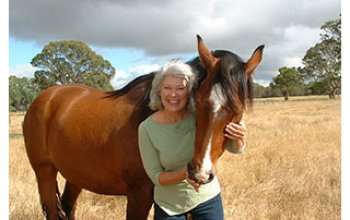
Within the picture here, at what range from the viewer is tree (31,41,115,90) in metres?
22.2

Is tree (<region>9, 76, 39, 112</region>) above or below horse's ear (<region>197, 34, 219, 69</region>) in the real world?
above

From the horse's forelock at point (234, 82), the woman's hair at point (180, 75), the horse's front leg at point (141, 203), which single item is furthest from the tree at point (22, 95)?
the horse's forelock at point (234, 82)

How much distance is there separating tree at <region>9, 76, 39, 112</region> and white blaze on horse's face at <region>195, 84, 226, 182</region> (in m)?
24.5

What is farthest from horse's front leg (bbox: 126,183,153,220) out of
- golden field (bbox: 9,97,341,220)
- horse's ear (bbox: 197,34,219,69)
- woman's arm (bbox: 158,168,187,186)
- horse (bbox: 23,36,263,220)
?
golden field (bbox: 9,97,341,220)

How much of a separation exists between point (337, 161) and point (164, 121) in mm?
5363

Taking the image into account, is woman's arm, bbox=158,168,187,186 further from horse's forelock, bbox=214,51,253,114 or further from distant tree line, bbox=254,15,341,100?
distant tree line, bbox=254,15,341,100

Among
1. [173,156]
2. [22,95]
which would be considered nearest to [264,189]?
[173,156]

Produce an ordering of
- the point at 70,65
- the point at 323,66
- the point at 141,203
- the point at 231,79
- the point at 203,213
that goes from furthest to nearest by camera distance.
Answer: the point at 323,66 < the point at 70,65 < the point at 141,203 < the point at 203,213 < the point at 231,79

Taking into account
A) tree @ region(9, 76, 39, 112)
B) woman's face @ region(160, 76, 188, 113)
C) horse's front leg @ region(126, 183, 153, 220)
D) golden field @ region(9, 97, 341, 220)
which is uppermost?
tree @ region(9, 76, 39, 112)

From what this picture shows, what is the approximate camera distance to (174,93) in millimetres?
2242

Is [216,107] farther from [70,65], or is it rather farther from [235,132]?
[70,65]

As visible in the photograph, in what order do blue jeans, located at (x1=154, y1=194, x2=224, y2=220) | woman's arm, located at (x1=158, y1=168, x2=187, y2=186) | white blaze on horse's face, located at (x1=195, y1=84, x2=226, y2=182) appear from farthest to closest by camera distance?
blue jeans, located at (x1=154, y1=194, x2=224, y2=220), woman's arm, located at (x1=158, y1=168, x2=187, y2=186), white blaze on horse's face, located at (x1=195, y1=84, x2=226, y2=182)

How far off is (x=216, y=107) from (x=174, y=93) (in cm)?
36

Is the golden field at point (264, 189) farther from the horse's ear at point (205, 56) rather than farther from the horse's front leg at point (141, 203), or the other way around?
the horse's ear at point (205, 56)
